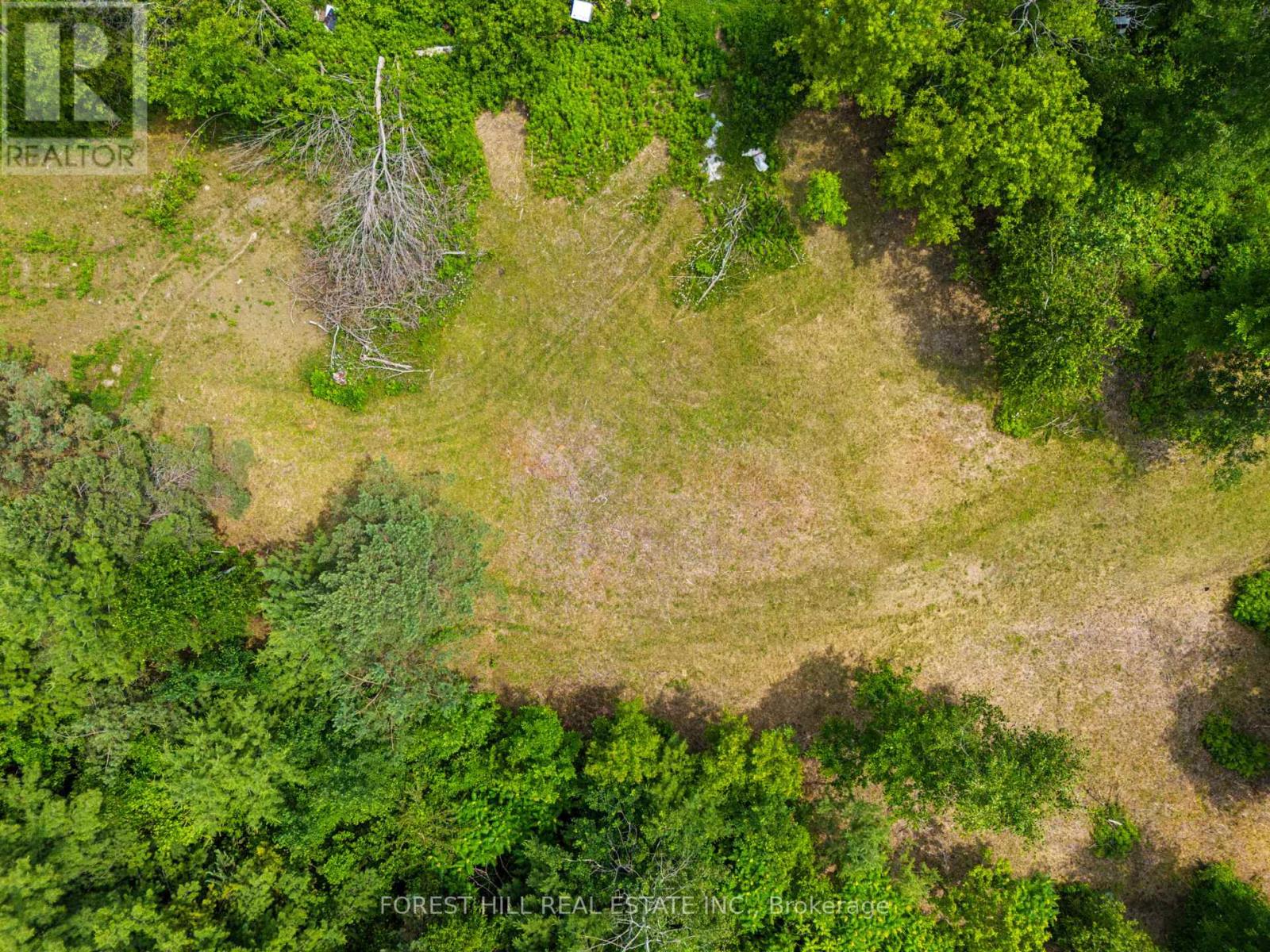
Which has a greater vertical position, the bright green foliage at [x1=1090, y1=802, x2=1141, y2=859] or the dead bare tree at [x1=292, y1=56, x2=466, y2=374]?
the dead bare tree at [x1=292, y1=56, x2=466, y2=374]

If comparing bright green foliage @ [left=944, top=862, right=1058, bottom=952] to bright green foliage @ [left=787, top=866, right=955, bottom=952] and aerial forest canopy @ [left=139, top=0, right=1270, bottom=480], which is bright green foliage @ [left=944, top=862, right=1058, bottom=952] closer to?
bright green foliage @ [left=787, top=866, right=955, bottom=952]

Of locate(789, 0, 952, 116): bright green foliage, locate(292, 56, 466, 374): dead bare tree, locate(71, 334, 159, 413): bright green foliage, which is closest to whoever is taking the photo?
locate(789, 0, 952, 116): bright green foliage

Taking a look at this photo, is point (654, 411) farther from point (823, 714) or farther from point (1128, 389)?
point (1128, 389)

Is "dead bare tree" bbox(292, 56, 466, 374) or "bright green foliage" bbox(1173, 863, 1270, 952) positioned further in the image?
"dead bare tree" bbox(292, 56, 466, 374)

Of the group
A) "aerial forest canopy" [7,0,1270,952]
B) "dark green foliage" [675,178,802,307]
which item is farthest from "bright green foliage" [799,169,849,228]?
"dark green foliage" [675,178,802,307]

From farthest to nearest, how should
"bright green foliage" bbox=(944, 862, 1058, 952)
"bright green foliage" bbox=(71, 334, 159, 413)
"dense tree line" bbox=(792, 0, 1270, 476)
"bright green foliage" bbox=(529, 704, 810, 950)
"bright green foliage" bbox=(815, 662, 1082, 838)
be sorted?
"bright green foliage" bbox=(71, 334, 159, 413) → "bright green foliage" bbox=(944, 862, 1058, 952) → "bright green foliage" bbox=(529, 704, 810, 950) → "bright green foliage" bbox=(815, 662, 1082, 838) → "dense tree line" bbox=(792, 0, 1270, 476)

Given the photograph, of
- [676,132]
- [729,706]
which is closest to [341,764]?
[729,706]

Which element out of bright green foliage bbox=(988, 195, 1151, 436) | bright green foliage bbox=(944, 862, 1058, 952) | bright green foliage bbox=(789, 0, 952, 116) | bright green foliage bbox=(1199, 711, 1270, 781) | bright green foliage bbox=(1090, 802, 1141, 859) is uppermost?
bright green foliage bbox=(789, 0, 952, 116)
